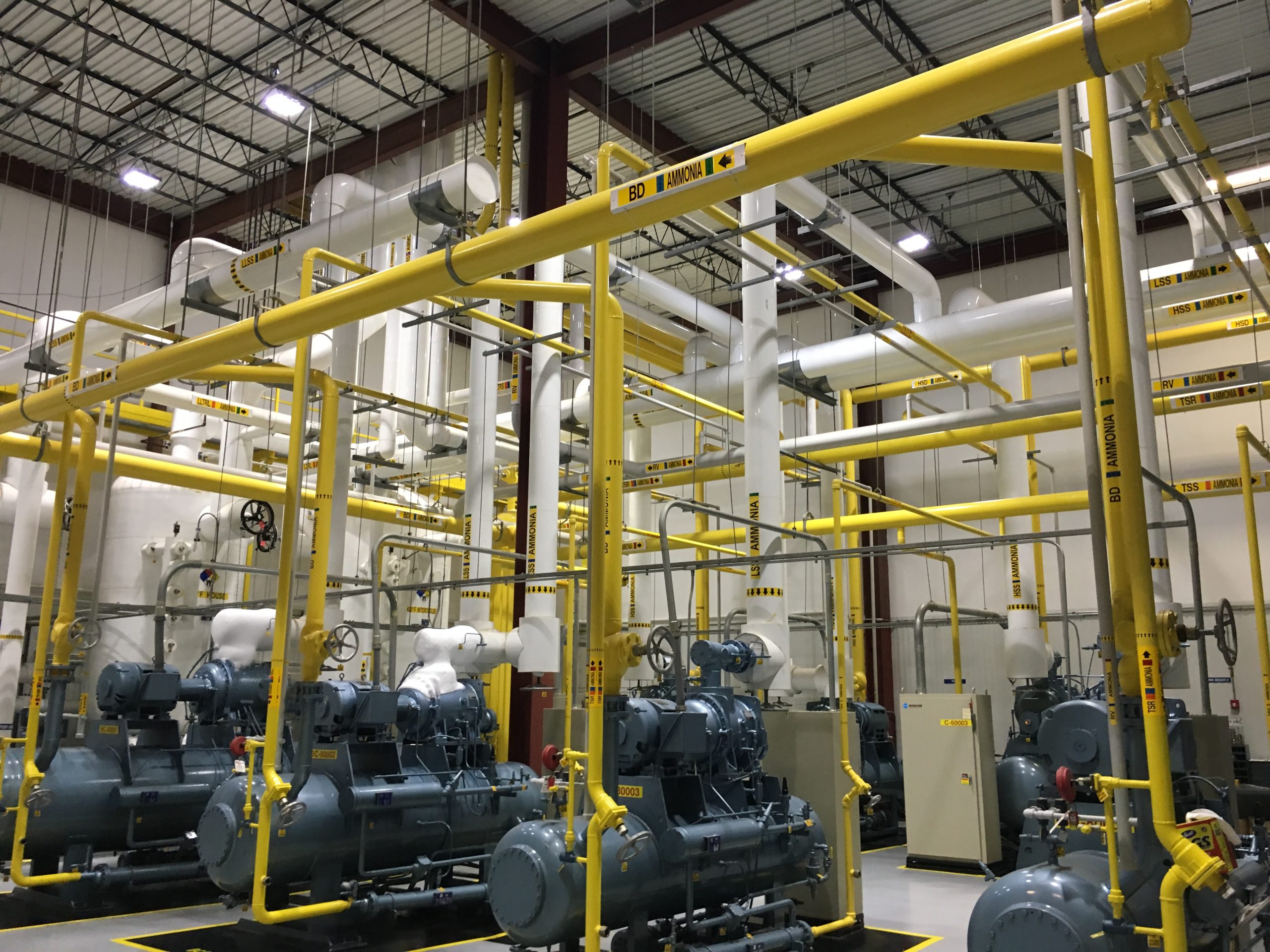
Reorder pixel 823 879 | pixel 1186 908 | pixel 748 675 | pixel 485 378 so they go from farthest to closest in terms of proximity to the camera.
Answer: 1. pixel 485 378
2. pixel 748 675
3. pixel 823 879
4. pixel 1186 908

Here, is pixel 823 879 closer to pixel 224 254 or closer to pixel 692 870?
pixel 692 870

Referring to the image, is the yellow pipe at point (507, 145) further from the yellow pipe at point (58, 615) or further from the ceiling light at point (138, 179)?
the ceiling light at point (138, 179)

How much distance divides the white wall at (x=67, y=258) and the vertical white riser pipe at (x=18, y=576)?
2630mm

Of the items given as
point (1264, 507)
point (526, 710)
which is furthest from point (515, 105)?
point (1264, 507)

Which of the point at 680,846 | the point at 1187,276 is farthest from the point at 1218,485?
the point at 680,846

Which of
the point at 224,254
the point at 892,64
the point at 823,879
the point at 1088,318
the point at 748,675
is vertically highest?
the point at 892,64

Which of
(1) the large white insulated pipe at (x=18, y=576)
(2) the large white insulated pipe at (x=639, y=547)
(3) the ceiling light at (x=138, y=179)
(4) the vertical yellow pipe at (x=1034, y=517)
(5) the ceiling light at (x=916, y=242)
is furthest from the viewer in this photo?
(2) the large white insulated pipe at (x=639, y=547)

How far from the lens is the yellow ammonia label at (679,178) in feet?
15.3

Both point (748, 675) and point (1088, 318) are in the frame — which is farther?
point (748, 675)

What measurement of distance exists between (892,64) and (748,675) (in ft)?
25.8

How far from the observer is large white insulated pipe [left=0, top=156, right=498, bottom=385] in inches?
335

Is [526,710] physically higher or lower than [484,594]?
lower

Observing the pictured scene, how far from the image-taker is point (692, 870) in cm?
642

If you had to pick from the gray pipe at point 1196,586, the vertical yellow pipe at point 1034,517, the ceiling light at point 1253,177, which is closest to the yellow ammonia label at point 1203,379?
the ceiling light at point 1253,177
